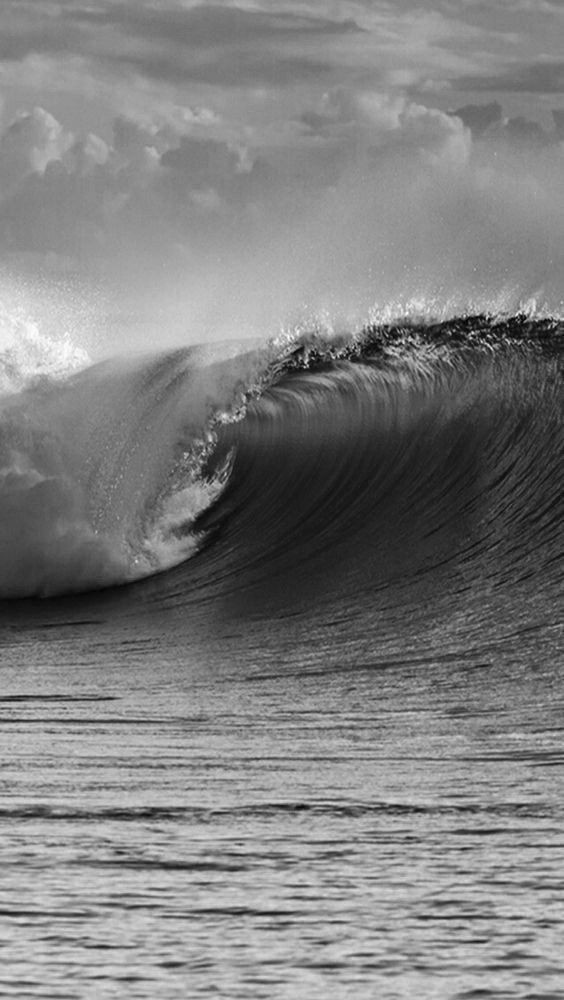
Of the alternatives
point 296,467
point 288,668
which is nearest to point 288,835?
point 288,668

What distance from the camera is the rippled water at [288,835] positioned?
14.1 ft

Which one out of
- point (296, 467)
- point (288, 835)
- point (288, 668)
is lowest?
point (296, 467)

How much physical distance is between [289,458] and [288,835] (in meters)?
13.0

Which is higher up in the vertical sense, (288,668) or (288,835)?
(288,835)

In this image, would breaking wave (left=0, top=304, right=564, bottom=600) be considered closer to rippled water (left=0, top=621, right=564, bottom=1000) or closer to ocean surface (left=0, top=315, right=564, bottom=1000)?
ocean surface (left=0, top=315, right=564, bottom=1000)

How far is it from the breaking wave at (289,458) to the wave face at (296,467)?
0.02 metres

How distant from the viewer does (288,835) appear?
18.4 ft

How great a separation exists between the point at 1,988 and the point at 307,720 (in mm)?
3920

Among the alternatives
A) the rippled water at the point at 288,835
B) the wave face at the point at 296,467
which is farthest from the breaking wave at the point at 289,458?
the rippled water at the point at 288,835

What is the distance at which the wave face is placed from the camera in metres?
14.1

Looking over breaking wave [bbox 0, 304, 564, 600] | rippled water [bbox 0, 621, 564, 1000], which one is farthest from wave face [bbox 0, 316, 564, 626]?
rippled water [bbox 0, 621, 564, 1000]

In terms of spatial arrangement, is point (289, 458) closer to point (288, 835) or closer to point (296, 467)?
point (296, 467)

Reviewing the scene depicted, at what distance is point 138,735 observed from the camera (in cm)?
762

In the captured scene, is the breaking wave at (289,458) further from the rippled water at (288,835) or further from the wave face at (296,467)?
the rippled water at (288,835)
